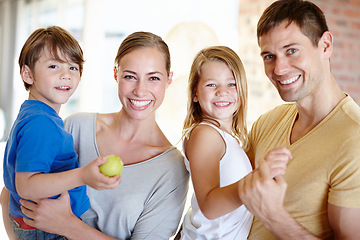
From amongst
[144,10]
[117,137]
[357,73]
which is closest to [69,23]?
[144,10]

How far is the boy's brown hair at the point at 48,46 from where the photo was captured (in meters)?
1.49

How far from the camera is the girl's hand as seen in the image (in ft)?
3.96

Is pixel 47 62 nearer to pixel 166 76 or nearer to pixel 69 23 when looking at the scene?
pixel 166 76

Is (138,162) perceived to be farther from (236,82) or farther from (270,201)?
(270,201)

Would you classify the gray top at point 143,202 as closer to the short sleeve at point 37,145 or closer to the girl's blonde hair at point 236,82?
the girl's blonde hair at point 236,82

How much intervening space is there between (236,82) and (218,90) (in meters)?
0.08

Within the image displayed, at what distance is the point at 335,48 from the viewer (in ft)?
13.8

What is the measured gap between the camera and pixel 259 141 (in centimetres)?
177

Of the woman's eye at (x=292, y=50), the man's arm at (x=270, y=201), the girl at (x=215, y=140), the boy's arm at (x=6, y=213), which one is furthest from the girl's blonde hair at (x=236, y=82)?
the boy's arm at (x=6, y=213)

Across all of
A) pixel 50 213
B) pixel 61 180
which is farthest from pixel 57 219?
pixel 61 180

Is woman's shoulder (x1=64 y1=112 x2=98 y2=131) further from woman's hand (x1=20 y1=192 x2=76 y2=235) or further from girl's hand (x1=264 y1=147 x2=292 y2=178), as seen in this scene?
girl's hand (x1=264 y1=147 x2=292 y2=178)

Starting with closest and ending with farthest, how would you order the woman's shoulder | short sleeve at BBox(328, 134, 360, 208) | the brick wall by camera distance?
short sleeve at BBox(328, 134, 360, 208) → the woman's shoulder → the brick wall

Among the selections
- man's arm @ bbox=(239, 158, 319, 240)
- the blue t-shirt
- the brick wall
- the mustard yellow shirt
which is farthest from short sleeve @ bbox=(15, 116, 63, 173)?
the brick wall

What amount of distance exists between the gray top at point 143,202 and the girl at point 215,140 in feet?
0.30
